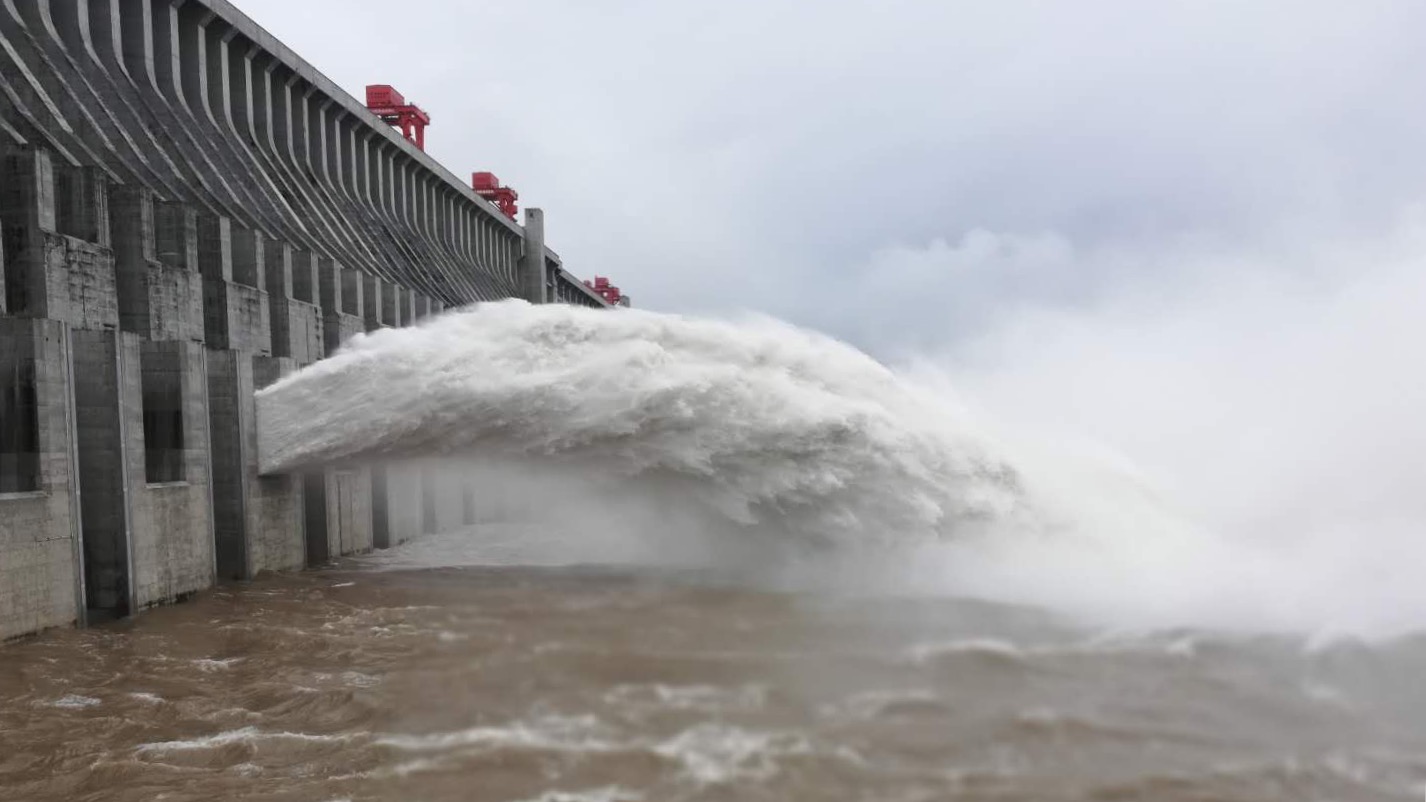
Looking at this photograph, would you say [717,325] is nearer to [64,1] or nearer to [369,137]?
Answer: [64,1]

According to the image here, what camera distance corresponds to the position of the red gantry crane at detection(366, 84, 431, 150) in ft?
166

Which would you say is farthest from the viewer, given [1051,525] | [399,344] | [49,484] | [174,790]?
[399,344]

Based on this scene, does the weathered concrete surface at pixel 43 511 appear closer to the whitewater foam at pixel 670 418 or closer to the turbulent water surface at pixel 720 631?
the turbulent water surface at pixel 720 631

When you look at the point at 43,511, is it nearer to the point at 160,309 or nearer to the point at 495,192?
the point at 160,309

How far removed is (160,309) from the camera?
17047mm

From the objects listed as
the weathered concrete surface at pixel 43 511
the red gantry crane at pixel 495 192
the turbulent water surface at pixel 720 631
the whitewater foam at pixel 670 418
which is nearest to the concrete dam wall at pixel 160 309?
the weathered concrete surface at pixel 43 511

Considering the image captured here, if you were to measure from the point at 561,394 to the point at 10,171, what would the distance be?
29.7 ft

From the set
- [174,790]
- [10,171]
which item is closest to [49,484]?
[10,171]

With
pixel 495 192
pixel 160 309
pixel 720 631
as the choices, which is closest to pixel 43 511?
pixel 160 309

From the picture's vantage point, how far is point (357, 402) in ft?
64.7

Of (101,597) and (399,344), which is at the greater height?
(399,344)

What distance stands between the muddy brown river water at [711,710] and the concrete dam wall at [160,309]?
207 centimetres

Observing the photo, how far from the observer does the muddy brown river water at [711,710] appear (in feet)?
26.2

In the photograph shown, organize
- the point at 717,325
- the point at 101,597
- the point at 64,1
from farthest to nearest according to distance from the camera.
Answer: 1. the point at 64,1
2. the point at 717,325
3. the point at 101,597
